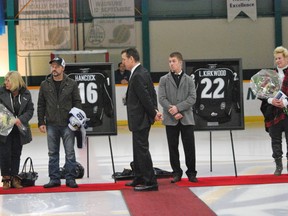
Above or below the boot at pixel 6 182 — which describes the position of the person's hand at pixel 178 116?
above

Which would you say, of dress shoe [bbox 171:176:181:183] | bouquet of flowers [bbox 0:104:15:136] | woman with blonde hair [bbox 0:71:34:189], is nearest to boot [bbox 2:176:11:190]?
woman with blonde hair [bbox 0:71:34:189]

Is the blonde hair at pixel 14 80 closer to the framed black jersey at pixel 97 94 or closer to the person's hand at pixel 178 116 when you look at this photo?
the framed black jersey at pixel 97 94

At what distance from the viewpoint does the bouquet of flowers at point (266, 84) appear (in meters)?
7.80

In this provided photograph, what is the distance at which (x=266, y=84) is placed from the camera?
784 cm

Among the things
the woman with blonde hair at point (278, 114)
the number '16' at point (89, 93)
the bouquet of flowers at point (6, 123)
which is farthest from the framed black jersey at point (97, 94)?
the woman with blonde hair at point (278, 114)

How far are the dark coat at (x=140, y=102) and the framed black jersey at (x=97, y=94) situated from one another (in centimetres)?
132

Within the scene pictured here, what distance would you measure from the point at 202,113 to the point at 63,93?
2.03 metres

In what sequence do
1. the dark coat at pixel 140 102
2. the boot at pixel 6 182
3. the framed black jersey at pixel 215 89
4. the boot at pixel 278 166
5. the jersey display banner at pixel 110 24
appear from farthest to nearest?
the jersey display banner at pixel 110 24 < the framed black jersey at pixel 215 89 < the boot at pixel 278 166 < the boot at pixel 6 182 < the dark coat at pixel 140 102

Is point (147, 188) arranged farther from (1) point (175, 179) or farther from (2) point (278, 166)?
(2) point (278, 166)

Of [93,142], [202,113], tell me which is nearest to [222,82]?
[202,113]

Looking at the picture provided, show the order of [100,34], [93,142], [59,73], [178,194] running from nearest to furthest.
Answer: [178,194] → [59,73] → [93,142] → [100,34]

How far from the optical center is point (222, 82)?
8.40 metres

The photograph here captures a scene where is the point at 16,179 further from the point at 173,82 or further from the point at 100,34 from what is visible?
the point at 100,34

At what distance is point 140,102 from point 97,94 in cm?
146
